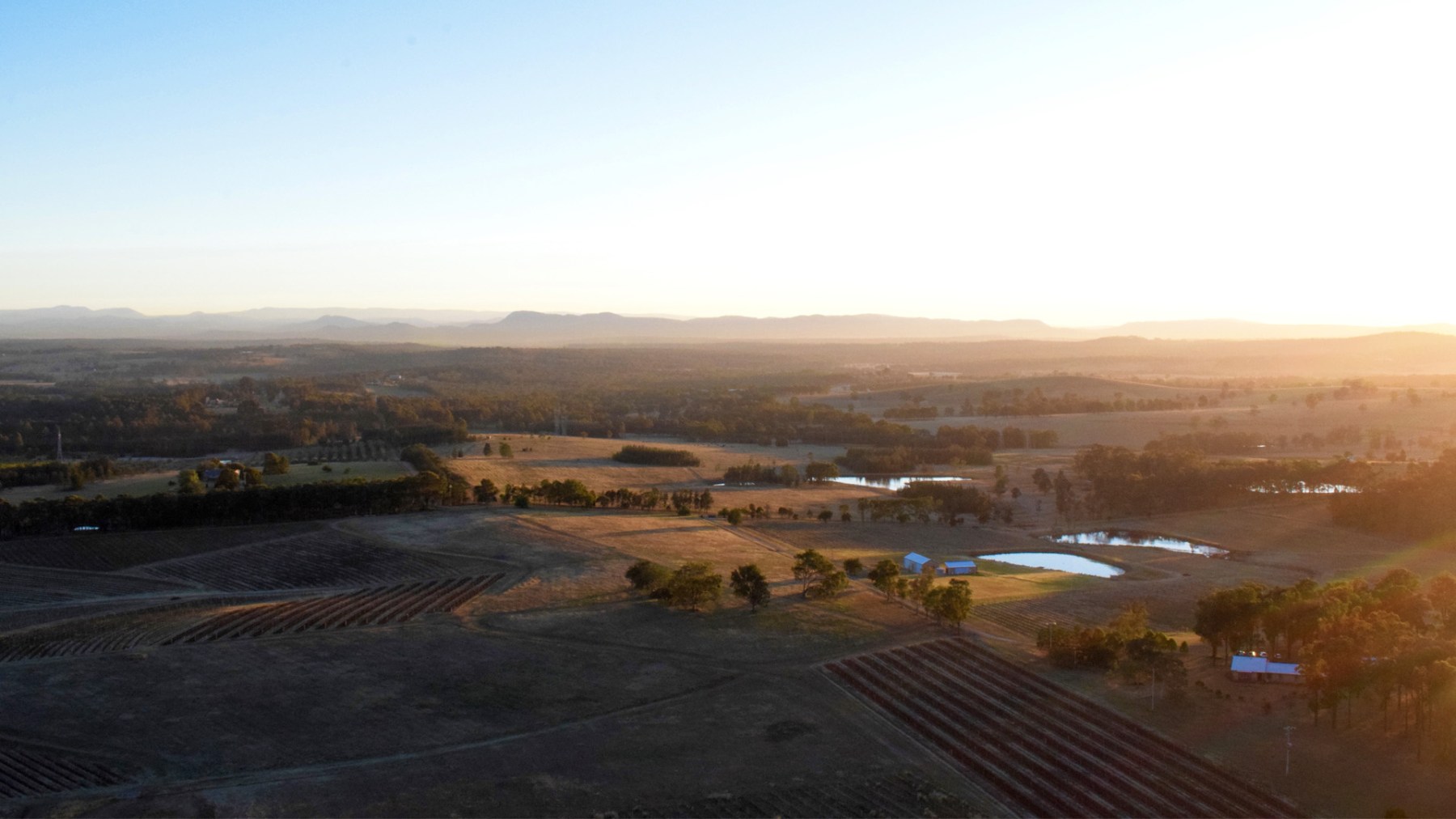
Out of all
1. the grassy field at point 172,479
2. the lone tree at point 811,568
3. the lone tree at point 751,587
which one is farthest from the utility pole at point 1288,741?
the grassy field at point 172,479

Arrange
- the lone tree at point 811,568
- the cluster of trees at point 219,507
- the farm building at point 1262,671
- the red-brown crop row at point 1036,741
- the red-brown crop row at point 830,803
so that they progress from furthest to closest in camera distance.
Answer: the cluster of trees at point 219,507 → the lone tree at point 811,568 → the farm building at point 1262,671 → the red-brown crop row at point 1036,741 → the red-brown crop row at point 830,803

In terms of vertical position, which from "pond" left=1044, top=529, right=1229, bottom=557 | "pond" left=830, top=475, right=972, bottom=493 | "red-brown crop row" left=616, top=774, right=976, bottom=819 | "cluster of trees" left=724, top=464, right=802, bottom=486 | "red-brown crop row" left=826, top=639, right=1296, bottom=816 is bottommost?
"pond" left=830, top=475, right=972, bottom=493

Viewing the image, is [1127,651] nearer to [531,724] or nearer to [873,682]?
[873,682]

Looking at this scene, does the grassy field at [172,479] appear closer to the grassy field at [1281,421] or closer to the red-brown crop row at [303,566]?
the red-brown crop row at [303,566]

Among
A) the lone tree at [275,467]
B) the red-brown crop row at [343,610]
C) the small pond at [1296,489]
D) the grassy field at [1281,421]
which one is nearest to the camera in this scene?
the red-brown crop row at [343,610]

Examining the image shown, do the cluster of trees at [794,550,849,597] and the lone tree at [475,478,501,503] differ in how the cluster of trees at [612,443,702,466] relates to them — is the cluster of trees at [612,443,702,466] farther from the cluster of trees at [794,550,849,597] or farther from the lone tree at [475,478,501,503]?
the cluster of trees at [794,550,849,597]

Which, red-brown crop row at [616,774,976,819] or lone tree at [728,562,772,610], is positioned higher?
lone tree at [728,562,772,610]

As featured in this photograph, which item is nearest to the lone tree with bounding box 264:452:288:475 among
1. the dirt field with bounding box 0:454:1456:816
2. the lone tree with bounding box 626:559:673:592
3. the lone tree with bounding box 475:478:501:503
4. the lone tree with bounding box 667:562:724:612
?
the lone tree with bounding box 475:478:501:503

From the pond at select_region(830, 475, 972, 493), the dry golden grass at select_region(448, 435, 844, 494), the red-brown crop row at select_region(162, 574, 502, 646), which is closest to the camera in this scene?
the red-brown crop row at select_region(162, 574, 502, 646)
